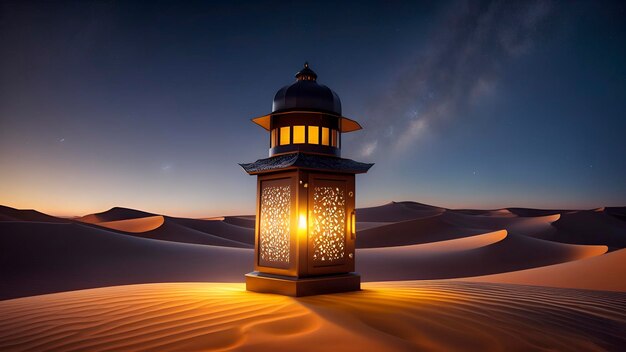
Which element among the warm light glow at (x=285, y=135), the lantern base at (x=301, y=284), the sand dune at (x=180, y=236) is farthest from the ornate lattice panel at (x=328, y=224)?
the sand dune at (x=180, y=236)

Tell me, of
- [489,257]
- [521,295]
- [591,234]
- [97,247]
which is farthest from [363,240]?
[521,295]

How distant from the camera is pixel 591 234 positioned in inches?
1308

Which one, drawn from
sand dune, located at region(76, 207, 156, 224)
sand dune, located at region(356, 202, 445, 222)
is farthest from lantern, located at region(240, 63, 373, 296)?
sand dune, located at region(356, 202, 445, 222)

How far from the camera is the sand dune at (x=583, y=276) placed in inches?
369

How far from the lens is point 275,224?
7059mm

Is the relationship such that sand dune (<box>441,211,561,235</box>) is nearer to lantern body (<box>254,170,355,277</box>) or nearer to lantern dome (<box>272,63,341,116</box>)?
lantern body (<box>254,170,355,277</box>)

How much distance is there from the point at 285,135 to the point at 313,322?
140 inches

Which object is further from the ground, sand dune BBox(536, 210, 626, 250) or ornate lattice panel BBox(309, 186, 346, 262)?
sand dune BBox(536, 210, 626, 250)

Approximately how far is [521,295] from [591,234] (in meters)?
32.2

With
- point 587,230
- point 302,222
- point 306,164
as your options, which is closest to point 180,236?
point 302,222

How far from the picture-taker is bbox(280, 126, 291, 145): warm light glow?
7.25 metres

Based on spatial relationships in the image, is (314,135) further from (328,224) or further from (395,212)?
(395,212)

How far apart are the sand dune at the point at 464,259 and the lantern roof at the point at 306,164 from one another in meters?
7.42

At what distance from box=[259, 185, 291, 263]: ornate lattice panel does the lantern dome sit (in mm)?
1313
